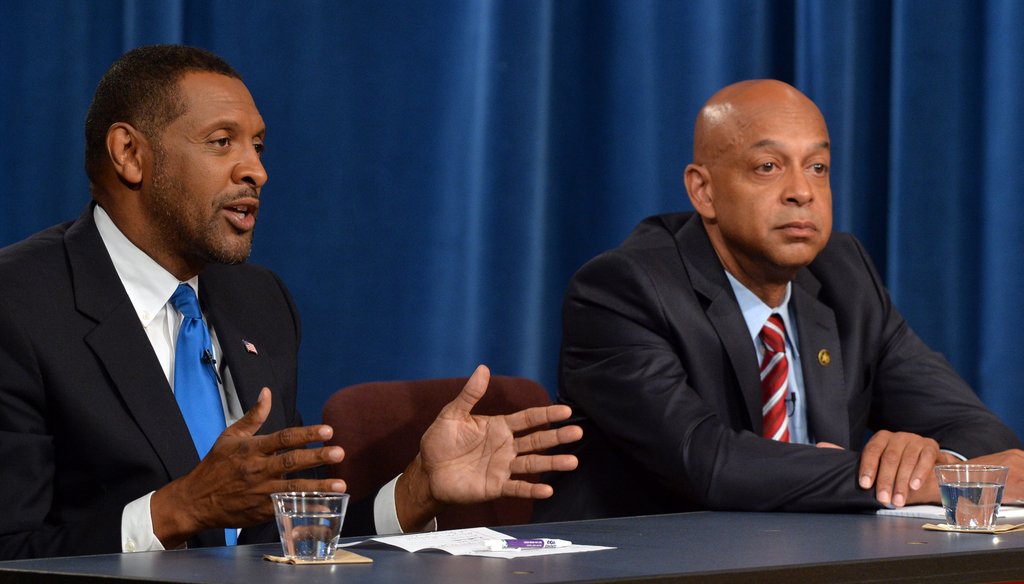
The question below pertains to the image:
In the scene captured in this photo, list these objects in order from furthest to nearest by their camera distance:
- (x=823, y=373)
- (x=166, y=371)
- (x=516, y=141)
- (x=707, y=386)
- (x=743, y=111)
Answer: (x=516, y=141), (x=743, y=111), (x=823, y=373), (x=707, y=386), (x=166, y=371)

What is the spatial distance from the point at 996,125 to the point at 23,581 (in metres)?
3.35

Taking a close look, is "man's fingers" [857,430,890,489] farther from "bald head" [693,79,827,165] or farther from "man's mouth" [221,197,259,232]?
"man's mouth" [221,197,259,232]

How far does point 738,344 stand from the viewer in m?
2.98

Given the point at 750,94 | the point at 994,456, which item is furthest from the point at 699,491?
the point at 750,94

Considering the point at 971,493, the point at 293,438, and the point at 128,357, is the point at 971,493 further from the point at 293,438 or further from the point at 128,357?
the point at 128,357

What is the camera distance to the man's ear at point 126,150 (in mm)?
2602

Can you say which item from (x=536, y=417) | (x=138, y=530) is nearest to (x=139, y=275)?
(x=138, y=530)

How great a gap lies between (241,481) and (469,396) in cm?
43

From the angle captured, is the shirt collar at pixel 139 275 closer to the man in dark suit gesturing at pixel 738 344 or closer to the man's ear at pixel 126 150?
the man's ear at pixel 126 150

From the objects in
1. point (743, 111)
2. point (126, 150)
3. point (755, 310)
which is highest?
point (743, 111)

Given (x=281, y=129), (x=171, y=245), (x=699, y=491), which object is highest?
(x=281, y=129)

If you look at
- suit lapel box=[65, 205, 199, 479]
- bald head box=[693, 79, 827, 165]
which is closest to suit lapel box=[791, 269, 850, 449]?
bald head box=[693, 79, 827, 165]

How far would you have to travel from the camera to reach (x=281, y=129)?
3.68 meters

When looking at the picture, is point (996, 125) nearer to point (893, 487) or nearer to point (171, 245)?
point (893, 487)
